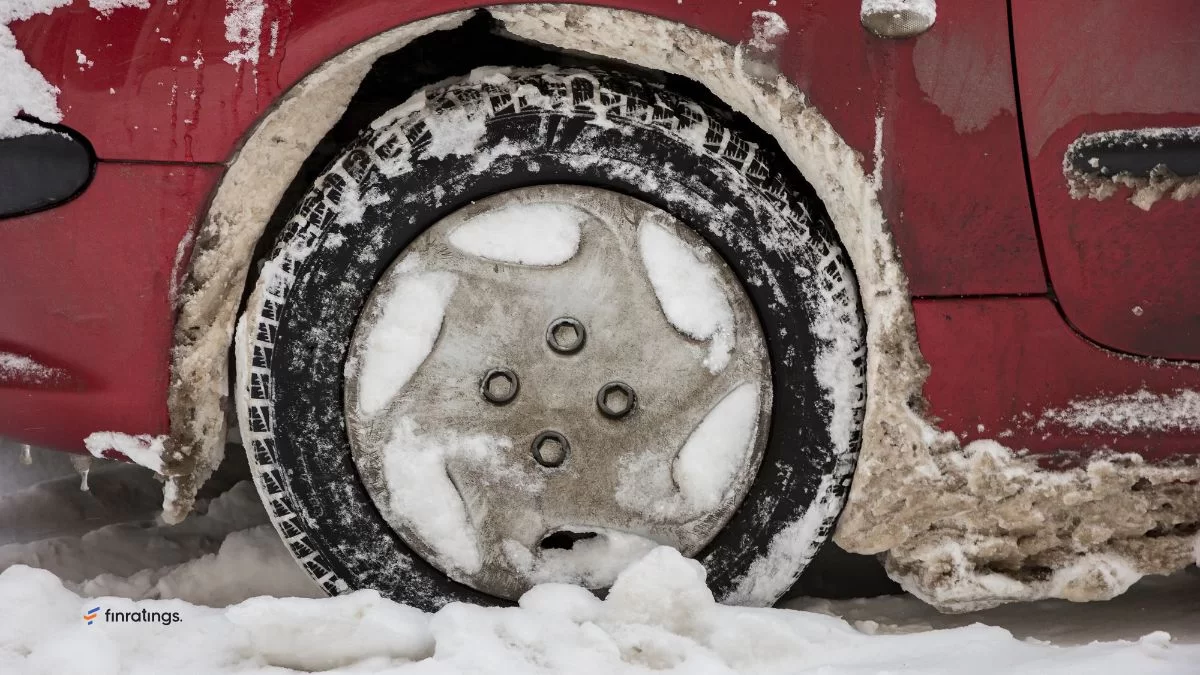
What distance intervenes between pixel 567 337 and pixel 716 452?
32cm

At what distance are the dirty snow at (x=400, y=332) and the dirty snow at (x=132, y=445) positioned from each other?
0.33 meters

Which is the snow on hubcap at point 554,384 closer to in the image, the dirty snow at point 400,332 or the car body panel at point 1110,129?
the dirty snow at point 400,332

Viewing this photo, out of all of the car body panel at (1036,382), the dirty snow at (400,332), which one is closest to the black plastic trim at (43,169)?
the dirty snow at (400,332)

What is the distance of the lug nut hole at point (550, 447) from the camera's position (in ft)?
4.91

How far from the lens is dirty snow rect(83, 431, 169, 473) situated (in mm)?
1431

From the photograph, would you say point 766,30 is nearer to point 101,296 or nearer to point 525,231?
point 525,231

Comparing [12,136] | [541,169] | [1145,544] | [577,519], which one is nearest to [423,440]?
[577,519]

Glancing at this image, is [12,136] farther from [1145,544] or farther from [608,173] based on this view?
[1145,544]

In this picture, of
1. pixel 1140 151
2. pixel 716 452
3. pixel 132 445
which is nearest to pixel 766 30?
pixel 1140 151

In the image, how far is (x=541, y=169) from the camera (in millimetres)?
→ 1433

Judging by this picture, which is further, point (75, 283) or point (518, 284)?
point (518, 284)

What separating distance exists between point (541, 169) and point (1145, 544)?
1179 mm

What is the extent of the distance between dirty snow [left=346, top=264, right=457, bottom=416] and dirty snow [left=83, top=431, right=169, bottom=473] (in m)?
0.33

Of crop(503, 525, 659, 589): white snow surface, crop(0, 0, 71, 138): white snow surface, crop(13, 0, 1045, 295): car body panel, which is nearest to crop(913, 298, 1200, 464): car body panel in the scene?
crop(13, 0, 1045, 295): car body panel
